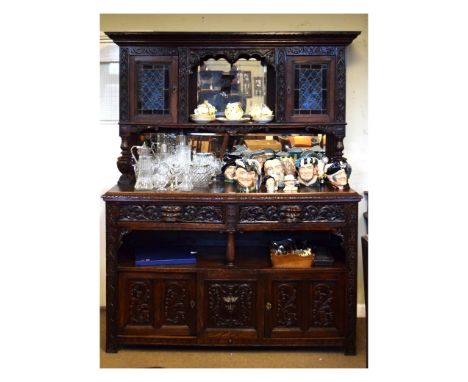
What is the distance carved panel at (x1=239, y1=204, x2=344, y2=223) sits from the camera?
11.2 ft

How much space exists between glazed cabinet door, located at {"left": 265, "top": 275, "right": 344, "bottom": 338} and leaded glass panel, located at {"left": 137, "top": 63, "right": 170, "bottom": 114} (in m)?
1.27

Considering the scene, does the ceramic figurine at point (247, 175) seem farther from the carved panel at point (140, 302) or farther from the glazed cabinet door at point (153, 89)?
the carved panel at point (140, 302)

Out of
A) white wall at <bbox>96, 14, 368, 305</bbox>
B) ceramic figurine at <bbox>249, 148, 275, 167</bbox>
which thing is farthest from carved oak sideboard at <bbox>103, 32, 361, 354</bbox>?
white wall at <bbox>96, 14, 368, 305</bbox>

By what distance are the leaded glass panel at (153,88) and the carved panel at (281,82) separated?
2.25ft

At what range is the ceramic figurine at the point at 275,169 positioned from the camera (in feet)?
11.9

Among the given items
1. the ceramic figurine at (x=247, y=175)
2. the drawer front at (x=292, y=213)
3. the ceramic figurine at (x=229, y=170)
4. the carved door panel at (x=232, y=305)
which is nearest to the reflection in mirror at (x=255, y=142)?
the ceramic figurine at (x=229, y=170)

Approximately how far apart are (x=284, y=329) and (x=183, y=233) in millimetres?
980

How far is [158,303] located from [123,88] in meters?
1.34

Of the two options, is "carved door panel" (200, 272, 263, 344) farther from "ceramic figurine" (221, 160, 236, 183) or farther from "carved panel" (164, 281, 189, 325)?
"ceramic figurine" (221, 160, 236, 183)

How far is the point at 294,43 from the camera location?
12.0 feet

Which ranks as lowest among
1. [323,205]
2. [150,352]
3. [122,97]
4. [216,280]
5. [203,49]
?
[150,352]

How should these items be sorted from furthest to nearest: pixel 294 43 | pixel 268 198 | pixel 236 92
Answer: pixel 236 92 < pixel 294 43 < pixel 268 198

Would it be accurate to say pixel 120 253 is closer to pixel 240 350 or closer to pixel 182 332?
pixel 182 332

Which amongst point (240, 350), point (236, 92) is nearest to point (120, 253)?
point (240, 350)
